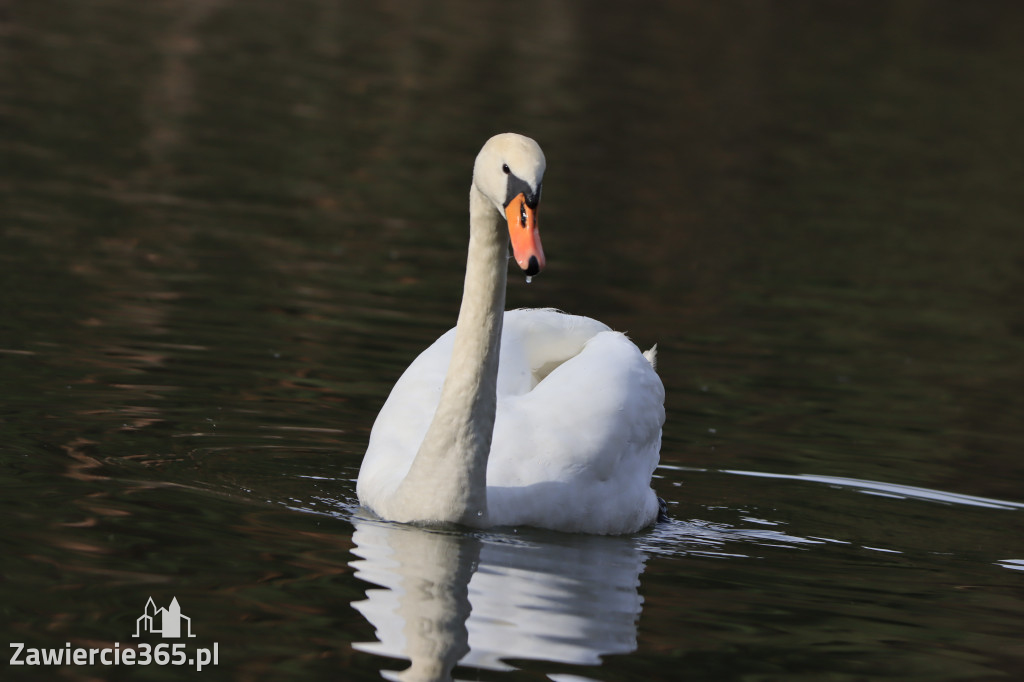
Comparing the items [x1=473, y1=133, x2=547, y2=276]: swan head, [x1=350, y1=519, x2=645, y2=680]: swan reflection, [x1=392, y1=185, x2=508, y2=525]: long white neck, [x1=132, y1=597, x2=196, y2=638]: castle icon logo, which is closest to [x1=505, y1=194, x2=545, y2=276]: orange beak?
[x1=473, y1=133, x2=547, y2=276]: swan head

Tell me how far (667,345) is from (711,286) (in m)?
2.81

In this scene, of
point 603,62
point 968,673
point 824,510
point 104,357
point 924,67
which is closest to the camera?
point 968,673

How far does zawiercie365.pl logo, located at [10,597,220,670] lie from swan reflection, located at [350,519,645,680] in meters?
0.55

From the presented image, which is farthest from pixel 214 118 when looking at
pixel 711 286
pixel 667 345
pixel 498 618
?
pixel 498 618

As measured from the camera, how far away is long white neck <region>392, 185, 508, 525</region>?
7.15 meters

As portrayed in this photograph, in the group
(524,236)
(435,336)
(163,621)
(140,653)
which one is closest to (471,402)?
(524,236)

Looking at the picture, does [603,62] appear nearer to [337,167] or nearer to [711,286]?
[337,167]

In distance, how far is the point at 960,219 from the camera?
20562 mm

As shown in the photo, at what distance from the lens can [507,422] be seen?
7672 millimetres

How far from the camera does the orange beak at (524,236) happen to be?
20.6 feet

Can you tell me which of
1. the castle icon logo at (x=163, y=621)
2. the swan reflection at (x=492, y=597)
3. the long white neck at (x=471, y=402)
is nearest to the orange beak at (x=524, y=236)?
the long white neck at (x=471, y=402)

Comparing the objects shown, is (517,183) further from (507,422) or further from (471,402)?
(507,422)

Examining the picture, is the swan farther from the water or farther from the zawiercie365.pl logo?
the zawiercie365.pl logo

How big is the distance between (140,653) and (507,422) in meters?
2.47
